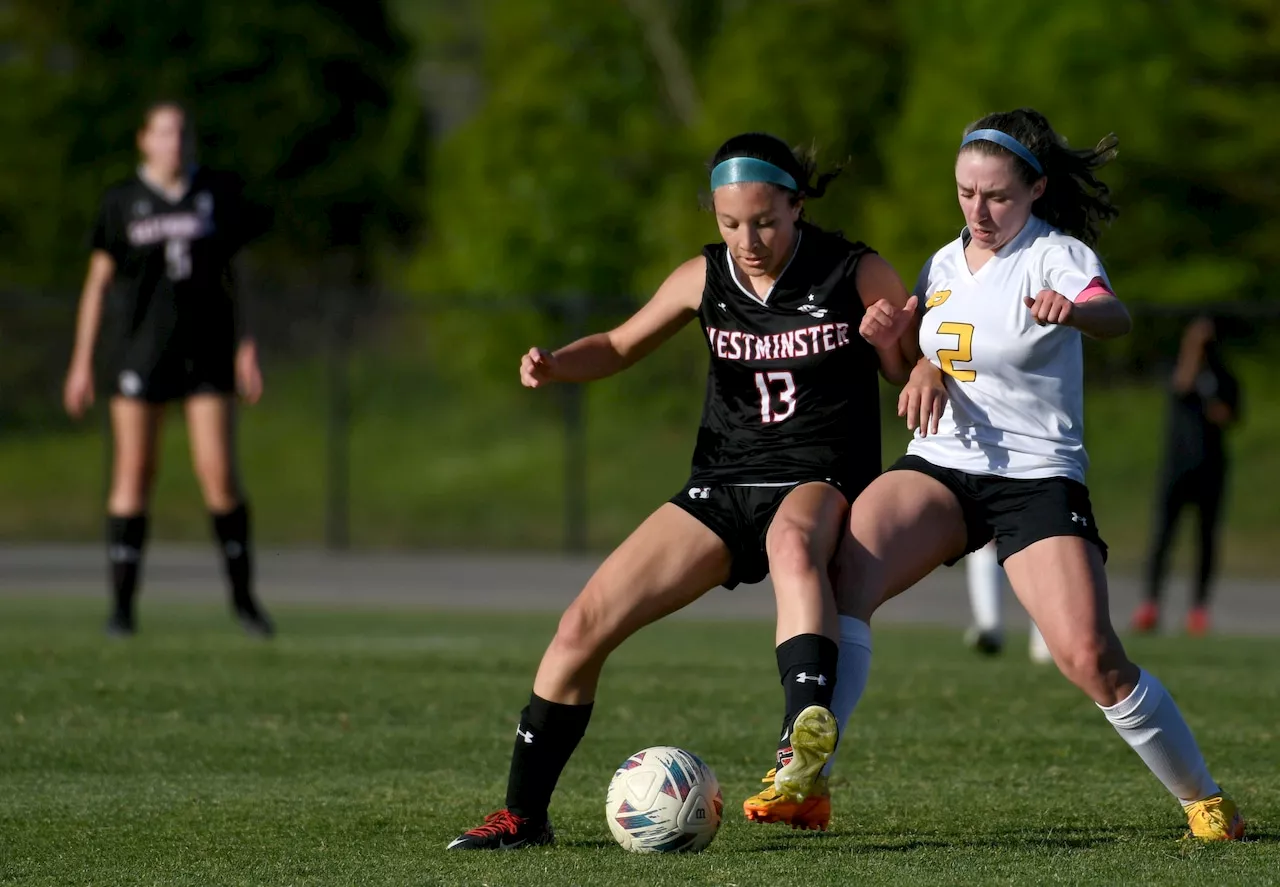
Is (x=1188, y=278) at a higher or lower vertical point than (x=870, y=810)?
higher

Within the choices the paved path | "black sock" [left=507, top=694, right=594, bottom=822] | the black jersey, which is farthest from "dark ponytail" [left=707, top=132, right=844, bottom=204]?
the paved path

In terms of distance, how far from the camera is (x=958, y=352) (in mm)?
5285

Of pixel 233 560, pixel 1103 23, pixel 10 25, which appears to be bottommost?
pixel 233 560

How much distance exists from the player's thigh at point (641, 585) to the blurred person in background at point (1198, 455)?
8.61m

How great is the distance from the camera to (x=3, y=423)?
86.8 ft

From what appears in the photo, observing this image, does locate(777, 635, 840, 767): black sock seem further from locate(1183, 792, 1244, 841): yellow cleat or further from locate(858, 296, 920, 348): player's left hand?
locate(1183, 792, 1244, 841): yellow cleat

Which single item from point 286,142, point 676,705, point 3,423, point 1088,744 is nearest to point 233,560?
point 676,705

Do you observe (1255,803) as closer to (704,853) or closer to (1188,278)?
(704,853)

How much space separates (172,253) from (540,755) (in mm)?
5713

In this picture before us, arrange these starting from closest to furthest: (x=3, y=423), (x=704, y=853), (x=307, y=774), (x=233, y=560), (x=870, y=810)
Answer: (x=704, y=853) < (x=870, y=810) < (x=307, y=774) < (x=233, y=560) < (x=3, y=423)

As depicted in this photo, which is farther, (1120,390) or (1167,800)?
(1120,390)

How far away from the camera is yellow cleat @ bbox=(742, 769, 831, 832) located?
15.5ft

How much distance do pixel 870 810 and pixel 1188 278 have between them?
18.3 m

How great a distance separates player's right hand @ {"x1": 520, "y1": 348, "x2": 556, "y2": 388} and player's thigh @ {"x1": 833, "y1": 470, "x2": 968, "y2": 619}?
2.95ft
